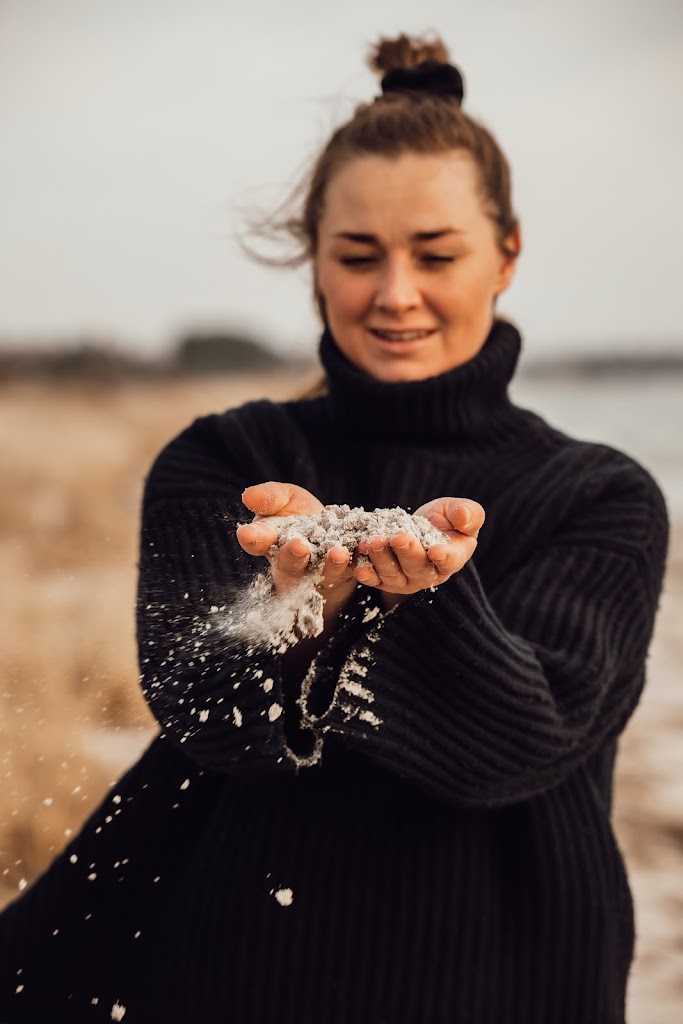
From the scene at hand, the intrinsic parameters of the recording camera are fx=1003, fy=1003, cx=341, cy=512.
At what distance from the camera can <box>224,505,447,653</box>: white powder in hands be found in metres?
1.24

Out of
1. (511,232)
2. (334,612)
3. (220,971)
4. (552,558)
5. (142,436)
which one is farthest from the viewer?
(142,436)

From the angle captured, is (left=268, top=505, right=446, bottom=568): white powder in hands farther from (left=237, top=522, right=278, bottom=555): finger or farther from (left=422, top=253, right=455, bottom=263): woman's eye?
(left=422, top=253, right=455, bottom=263): woman's eye

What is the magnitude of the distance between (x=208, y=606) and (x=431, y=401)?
0.58 meters

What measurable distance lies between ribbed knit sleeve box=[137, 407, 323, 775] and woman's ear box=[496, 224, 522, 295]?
0.56 meters

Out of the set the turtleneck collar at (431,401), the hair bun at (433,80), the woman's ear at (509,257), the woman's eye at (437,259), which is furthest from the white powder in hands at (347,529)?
the hair bun at (433,80)

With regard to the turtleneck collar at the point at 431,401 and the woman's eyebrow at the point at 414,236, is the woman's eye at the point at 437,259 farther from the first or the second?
the turtleneck collar at the point at 431,401

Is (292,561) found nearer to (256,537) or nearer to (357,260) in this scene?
(256,537)

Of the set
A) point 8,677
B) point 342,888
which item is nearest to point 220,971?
point 342,888

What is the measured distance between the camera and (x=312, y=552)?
124 centimetres

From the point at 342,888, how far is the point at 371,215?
44.3 inches

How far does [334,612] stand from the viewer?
4.51ft

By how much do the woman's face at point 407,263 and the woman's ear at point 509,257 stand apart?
13 centimetres

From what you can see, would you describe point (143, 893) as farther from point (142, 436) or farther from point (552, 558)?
point (142, 436)

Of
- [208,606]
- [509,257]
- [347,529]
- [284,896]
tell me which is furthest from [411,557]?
[509,257]
